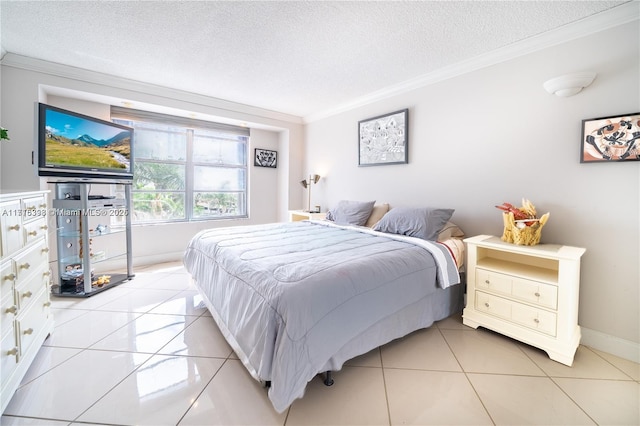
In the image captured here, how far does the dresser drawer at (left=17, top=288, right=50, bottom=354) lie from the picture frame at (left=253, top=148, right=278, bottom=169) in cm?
330

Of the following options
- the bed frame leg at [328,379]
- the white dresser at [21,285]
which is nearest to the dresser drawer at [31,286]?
the white dresser at [21,285]

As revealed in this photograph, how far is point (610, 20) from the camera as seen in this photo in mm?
1869

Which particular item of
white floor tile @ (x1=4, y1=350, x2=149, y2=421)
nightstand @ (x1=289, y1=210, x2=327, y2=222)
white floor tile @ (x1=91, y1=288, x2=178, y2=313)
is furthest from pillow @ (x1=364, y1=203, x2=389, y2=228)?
white floor tile @ (x1=4, y1=350, x2=149, y2=421)

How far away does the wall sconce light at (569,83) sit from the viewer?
1.89 metres

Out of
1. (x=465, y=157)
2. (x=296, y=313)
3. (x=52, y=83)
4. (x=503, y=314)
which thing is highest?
(x=52, y=83)

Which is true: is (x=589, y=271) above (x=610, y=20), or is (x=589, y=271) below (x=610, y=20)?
below

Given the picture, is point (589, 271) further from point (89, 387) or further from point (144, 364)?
point (89, 387)

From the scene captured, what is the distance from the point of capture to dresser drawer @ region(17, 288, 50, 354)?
1.48 meters

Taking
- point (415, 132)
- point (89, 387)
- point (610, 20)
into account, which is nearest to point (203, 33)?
point (415, 132)

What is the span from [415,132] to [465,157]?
661mm

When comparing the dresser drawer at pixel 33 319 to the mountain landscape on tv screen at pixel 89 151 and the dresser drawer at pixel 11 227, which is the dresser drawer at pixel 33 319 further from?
the mountain landscape on tv screen at pixel 89 151

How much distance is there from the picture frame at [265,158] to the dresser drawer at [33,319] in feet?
10.8

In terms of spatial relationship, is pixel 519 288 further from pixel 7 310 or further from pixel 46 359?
pixel 46 359

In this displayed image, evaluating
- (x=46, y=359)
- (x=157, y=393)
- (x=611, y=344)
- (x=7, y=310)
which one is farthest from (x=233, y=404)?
(x=611, y=344)
